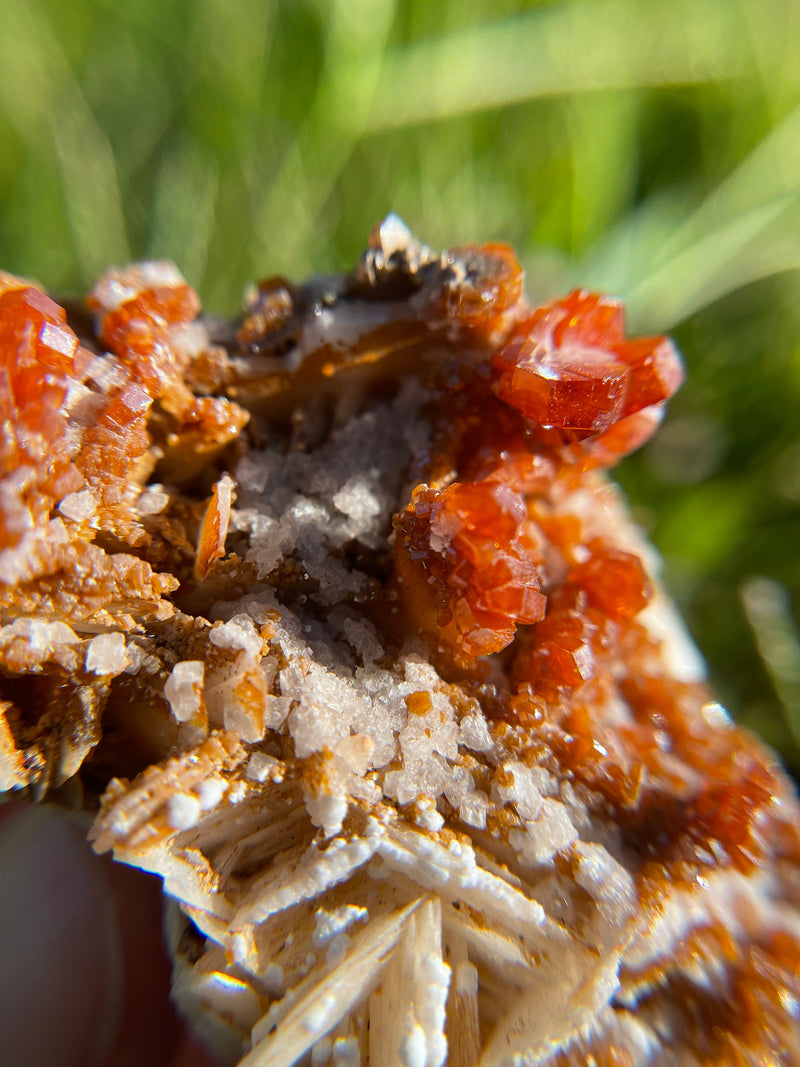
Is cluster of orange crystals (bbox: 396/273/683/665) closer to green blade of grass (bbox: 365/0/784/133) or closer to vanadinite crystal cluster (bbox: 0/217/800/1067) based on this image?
vanadinite crystal cluster (bbox: 0/217/800/1067)

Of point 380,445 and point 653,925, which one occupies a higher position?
point 380,445

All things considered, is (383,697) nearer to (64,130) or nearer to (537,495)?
(537,495)

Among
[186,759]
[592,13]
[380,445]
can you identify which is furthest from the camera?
[592,13]

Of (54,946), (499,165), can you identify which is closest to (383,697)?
(54,946)

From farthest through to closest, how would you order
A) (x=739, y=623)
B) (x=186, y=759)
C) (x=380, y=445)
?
(x=739, y=623) → (x=380, y=445) → (x=186, y=759)

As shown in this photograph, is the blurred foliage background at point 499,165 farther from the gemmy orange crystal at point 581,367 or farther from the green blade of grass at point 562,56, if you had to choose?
the gemmy orange crystal at point 581,367

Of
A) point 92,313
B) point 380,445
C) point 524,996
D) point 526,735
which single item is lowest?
point 524,996

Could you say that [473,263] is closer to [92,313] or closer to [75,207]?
[92,313]

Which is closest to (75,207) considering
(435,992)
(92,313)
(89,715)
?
(92,313)
